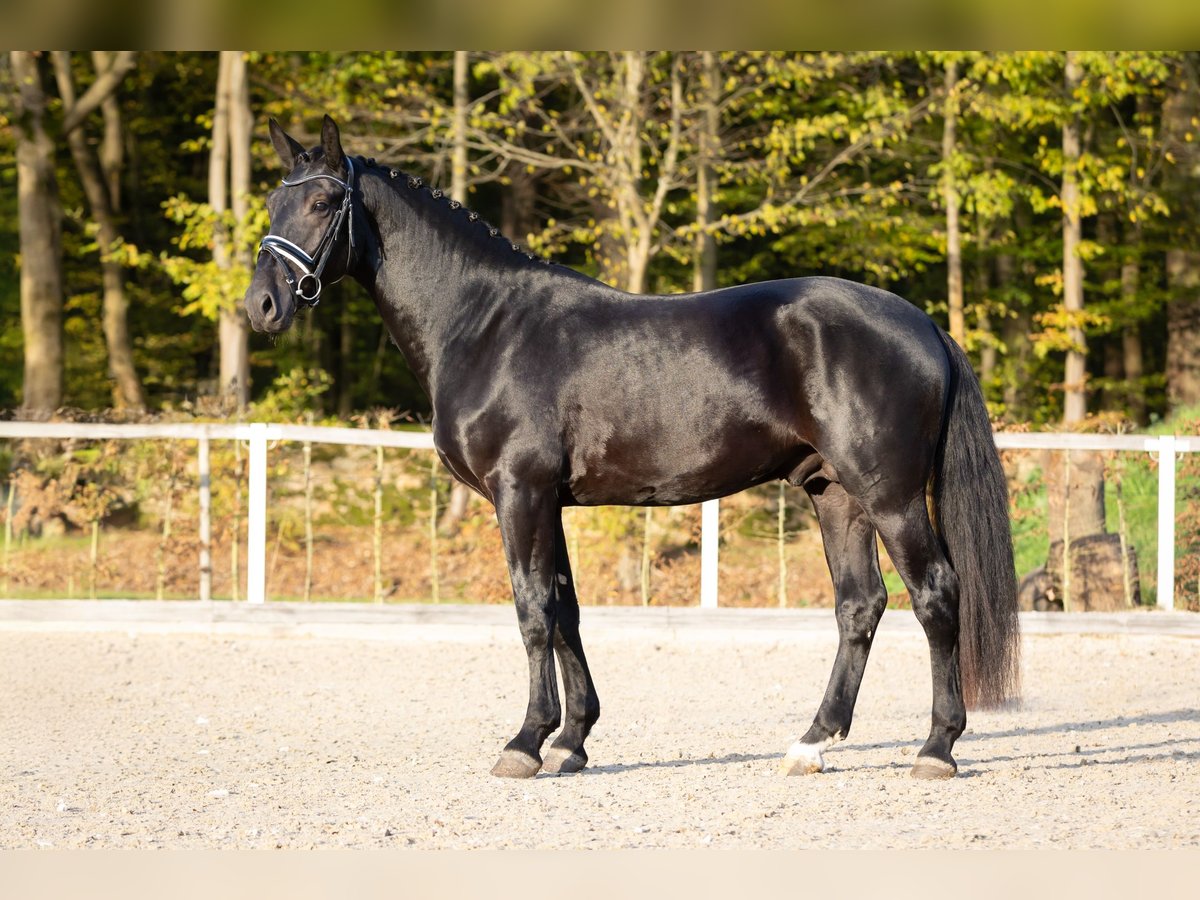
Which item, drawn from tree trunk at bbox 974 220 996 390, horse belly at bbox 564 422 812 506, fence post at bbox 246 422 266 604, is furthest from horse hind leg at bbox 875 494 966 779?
tree trunk at bbox 974 220 996 390

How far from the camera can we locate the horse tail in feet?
17.3

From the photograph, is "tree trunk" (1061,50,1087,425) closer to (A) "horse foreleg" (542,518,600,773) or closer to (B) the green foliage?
(B) the green foliage

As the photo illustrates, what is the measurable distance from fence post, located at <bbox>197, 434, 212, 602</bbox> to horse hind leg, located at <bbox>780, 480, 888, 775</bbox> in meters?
5.50

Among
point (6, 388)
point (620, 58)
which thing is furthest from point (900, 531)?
point (6, 388)

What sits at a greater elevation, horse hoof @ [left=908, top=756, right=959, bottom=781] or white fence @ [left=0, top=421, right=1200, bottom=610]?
white fence @ [left=0, top=421, right=1200, bottom=610]

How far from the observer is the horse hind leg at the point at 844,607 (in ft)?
17.7

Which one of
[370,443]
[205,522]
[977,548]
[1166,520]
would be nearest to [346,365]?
[205,522]

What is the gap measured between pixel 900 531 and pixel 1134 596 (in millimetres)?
5333

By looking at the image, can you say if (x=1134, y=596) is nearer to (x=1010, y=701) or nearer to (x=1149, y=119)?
(x=1010, y=701)

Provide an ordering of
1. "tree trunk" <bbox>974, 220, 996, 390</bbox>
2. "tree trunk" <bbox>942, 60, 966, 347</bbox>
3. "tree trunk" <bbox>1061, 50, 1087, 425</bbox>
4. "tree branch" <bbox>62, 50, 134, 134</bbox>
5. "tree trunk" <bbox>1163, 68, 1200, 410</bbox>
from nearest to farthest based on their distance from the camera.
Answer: "tree trunk" <bbox>942, 60, 966, 347</bbox> < "tree trunk" <bbox>1061, 50, 1087, 425</bbox> < "tree trunk" <bbox>1163, 68, 1200, 410</bbox> < "tree trunk" <bbox>974, 220, 996, 390</bbox> < "tree branch" <bbox>62, 50, 134, 134</bbox>

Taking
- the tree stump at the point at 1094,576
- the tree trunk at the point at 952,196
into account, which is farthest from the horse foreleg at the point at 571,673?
the tree trunk at the point at 952,196

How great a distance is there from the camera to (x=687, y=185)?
1375 centimetres

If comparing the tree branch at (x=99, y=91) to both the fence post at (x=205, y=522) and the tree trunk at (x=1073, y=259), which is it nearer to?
the fence post at (x=205, y=522)

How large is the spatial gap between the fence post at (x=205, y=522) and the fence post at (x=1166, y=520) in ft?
20.8
